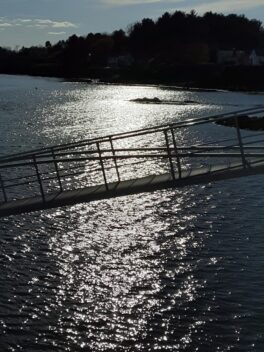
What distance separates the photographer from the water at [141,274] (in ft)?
51.0

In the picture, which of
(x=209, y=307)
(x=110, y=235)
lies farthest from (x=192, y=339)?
(x=110, y=235)

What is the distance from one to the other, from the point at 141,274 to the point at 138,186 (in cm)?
422

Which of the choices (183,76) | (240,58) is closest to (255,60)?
(240,58)

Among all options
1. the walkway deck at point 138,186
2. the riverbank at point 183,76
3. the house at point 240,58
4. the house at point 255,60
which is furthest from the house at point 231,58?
the walkway deck at point 138,186

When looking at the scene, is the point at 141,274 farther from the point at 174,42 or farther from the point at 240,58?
Answer: the point at 174,42

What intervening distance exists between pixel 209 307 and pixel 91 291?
3.47 meters

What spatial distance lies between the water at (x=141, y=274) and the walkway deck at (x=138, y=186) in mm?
2725

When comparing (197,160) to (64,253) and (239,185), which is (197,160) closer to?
(239,185)

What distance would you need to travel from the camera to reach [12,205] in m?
16.9

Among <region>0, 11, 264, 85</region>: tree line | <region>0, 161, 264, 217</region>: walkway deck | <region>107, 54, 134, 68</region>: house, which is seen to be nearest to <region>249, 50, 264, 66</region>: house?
<region>0, 11, 264, 85</region>: tree line

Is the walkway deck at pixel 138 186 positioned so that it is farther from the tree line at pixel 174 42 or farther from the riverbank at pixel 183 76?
the tree line at pixel 174 42

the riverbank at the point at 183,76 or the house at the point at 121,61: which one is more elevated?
the house at the point at 121,61

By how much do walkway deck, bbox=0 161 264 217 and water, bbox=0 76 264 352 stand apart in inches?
107

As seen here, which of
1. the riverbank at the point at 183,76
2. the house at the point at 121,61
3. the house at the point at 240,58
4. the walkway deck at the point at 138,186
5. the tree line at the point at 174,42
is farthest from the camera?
the house at the point at 121,61
